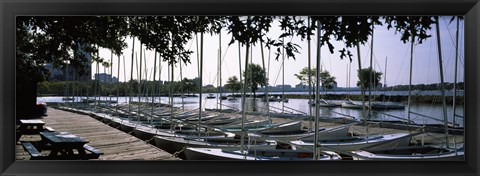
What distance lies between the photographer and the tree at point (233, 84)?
21.5 feet

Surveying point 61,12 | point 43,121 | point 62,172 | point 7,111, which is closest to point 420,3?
point 61,12

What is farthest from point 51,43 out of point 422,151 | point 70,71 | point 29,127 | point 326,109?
point 326,109

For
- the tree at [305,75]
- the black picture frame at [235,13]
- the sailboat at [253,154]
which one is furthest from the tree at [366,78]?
the black picture frame at [235,13]

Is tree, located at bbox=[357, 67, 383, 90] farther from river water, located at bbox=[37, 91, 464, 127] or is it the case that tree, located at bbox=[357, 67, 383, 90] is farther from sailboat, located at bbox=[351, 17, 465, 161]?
sailboat, located at bbox=[351, 17, 465, 161]

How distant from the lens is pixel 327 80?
503cm

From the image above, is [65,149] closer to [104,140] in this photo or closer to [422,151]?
[104,140]

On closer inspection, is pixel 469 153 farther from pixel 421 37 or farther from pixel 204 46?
pixel 204 46

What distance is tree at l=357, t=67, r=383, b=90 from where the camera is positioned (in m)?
5.71

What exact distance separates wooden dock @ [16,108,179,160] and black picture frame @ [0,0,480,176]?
0.55 m

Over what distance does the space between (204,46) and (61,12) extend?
2009mm

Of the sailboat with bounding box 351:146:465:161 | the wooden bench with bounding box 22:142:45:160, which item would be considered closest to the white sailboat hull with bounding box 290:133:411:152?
the sailboat with bounding box 351:146:465:161

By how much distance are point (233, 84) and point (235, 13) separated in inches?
150

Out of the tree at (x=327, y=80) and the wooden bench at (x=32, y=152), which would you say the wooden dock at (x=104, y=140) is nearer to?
the wooden bench at (x=32, y=152)

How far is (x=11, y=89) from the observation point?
3018mm
